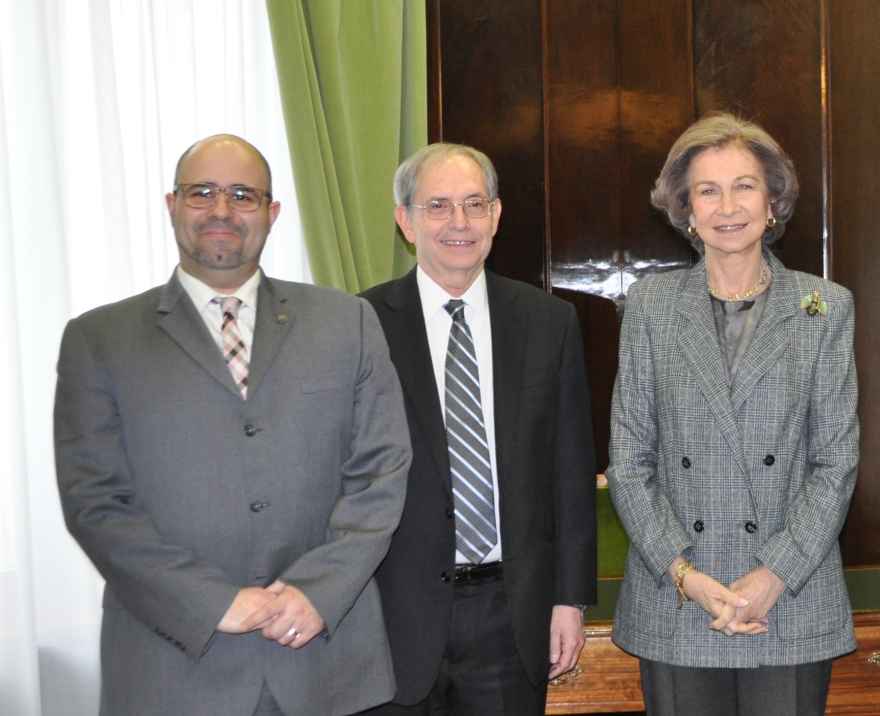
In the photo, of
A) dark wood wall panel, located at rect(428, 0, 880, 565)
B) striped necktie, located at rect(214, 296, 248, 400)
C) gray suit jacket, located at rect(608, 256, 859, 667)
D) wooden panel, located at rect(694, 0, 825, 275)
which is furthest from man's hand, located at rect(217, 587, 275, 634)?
wooden panel, located at rect(694, 0, 825, 275)

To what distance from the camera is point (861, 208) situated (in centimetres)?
417

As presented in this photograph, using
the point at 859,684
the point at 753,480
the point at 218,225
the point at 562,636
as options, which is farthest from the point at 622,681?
the point at 218,225

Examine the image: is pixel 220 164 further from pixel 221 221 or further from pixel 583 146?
pixel 583 146

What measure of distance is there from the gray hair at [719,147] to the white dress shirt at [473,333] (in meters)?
0.46

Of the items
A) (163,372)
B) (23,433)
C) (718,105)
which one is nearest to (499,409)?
(163,372)

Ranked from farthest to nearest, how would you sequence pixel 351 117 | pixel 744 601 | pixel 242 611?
pixel 351 117, pixel 744 601, pixel 242 611

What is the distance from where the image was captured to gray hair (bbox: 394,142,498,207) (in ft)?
8.66

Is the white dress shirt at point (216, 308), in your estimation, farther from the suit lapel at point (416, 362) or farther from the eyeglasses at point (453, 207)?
the eyeglasses at point (453, 207)

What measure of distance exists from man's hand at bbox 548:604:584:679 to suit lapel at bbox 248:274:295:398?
2.81ft

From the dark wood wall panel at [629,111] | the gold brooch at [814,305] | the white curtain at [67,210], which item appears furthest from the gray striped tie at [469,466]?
the dark wood wall panel at [629,111]

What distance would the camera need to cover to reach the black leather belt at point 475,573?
245 cm


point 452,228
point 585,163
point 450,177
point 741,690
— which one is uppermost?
point 585,163

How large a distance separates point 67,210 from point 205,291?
2.62ft

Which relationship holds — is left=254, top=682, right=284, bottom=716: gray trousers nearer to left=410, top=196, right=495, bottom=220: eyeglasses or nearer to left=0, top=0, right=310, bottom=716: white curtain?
left=0, top=0, right=310, bottom=716: white curtain
